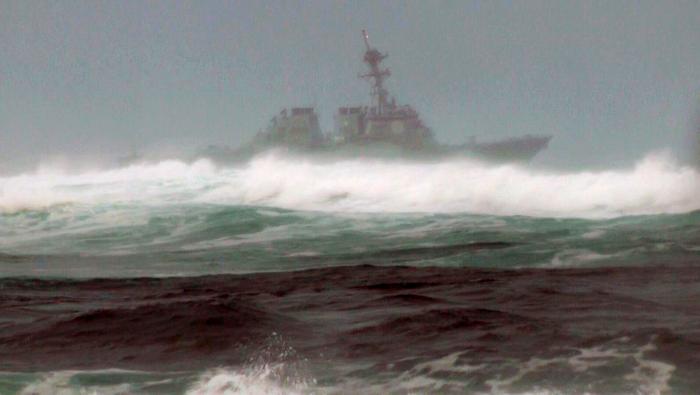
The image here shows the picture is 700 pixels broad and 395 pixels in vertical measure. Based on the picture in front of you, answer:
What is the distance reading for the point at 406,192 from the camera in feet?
184

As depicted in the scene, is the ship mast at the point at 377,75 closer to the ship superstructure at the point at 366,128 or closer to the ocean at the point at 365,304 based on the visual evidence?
the ship superstructure at the point at 366,128

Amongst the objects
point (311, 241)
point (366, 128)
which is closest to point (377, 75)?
point (366, 128)

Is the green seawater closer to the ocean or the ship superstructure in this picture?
the ocean

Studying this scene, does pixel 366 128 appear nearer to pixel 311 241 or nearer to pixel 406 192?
pixel 406 192

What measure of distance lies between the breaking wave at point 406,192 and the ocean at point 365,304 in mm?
986

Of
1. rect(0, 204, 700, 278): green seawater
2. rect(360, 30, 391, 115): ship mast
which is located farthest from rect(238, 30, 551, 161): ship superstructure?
rect(0, 204, 700, 278): green seawater

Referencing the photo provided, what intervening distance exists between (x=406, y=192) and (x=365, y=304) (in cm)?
4005

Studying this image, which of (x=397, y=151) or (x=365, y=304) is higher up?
(x=397, y=151)

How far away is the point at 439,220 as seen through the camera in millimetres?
40250

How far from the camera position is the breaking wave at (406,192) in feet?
141

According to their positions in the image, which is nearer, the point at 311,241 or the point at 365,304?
the point at 365,304

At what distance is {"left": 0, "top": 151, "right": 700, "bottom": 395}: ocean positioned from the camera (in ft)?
37.0

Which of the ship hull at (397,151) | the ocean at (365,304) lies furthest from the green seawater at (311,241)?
the ship hull at (397,151)

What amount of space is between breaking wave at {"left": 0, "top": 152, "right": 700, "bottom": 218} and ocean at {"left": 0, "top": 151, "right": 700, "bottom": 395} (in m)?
0.99
